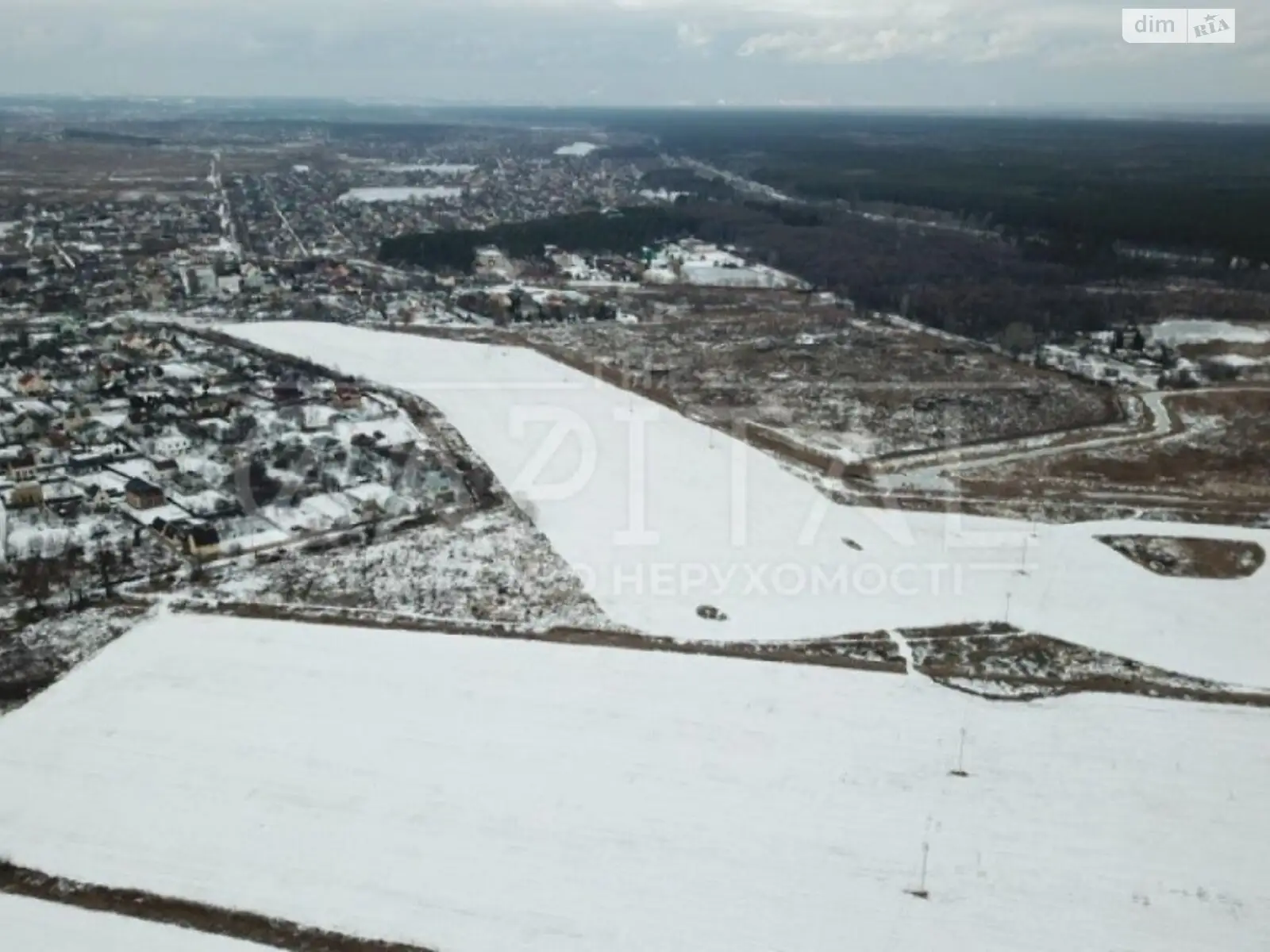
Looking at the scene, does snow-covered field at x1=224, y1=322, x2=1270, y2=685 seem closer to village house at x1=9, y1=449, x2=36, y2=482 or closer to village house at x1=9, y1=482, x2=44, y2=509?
village house at x1=9, y1=482, x2=44, y2=509

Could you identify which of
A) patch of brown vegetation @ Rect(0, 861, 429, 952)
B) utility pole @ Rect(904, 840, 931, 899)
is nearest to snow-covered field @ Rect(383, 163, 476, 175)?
patch of brown vegetation @ Rect(0, 861, 429, 952)

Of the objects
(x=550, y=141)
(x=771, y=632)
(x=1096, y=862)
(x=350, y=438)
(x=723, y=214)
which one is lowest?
(x=1096, y=862)

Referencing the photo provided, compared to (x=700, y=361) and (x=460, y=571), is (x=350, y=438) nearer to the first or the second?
(x=460, y=571)

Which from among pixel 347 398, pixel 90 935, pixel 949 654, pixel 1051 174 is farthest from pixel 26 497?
pixel 1051 174

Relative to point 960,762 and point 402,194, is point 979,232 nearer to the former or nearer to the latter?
point 402,194

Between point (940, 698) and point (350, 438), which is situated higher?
point (350, 438)

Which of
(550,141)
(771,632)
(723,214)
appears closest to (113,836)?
(771,632)

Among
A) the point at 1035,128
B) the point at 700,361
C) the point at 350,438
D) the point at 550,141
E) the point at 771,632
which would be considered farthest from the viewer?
the point at 1035,128
